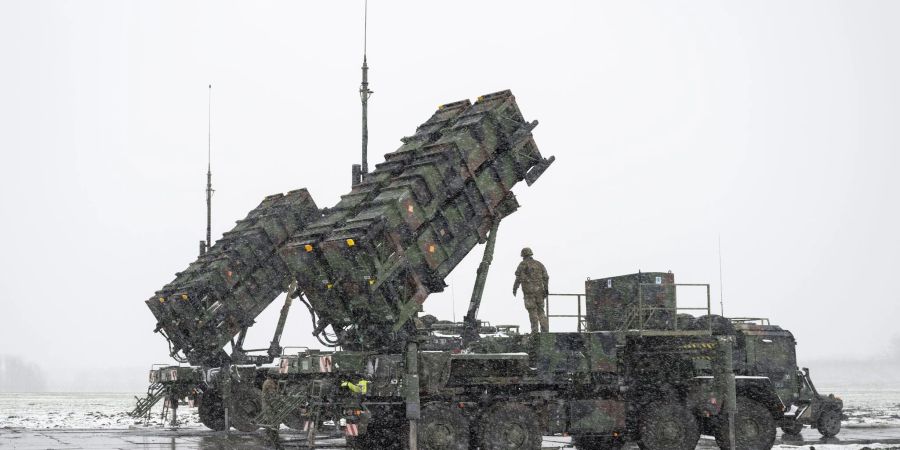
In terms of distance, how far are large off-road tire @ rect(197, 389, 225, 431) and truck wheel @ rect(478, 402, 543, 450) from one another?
10.4 m

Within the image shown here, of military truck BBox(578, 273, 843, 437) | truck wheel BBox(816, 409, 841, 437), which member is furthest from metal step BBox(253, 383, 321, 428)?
truck wheel BBox(816, 409, 841, 437)

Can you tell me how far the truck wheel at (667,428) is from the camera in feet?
57.4

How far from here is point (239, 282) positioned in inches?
1033

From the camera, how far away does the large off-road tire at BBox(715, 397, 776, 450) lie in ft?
58.4

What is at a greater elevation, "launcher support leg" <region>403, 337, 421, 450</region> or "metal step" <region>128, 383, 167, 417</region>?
"launcher support leg" <region>403, 337, 421, 450</region>

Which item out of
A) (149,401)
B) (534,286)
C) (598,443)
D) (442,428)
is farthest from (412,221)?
(149,401)

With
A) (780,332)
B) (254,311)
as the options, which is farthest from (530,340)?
(254,311)

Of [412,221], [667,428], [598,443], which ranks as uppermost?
[412,221]

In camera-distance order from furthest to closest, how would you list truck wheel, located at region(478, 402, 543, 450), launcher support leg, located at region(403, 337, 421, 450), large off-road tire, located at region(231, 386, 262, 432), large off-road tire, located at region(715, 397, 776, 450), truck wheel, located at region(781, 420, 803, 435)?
large off-road tire, located at region(231, 386, 262, 432) < truck wheel, located at region(781, 420, 803, 435) < large off-road tire, located at region(715, 397, 776, 450) < truck wheel, located at region(478, 402, 543, 450) < launcher support leg, located at region(403, 337, 421, 450)

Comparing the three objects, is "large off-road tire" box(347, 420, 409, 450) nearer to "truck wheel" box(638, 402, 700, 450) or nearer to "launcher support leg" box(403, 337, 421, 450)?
"launcher support leg" box(403, 337, 421, 450)

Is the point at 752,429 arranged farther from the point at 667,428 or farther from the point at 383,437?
the point at 383,437

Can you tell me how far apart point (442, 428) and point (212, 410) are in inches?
428

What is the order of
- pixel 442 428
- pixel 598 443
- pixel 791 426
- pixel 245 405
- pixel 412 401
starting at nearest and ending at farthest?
pixel 412 401 → pixel 442 428 → pixel 791 426 → pixel 598 443 → pixel 245 405

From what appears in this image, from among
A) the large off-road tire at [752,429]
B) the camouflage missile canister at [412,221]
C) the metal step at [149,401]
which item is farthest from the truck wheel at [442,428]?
the metal step at [149,401]
